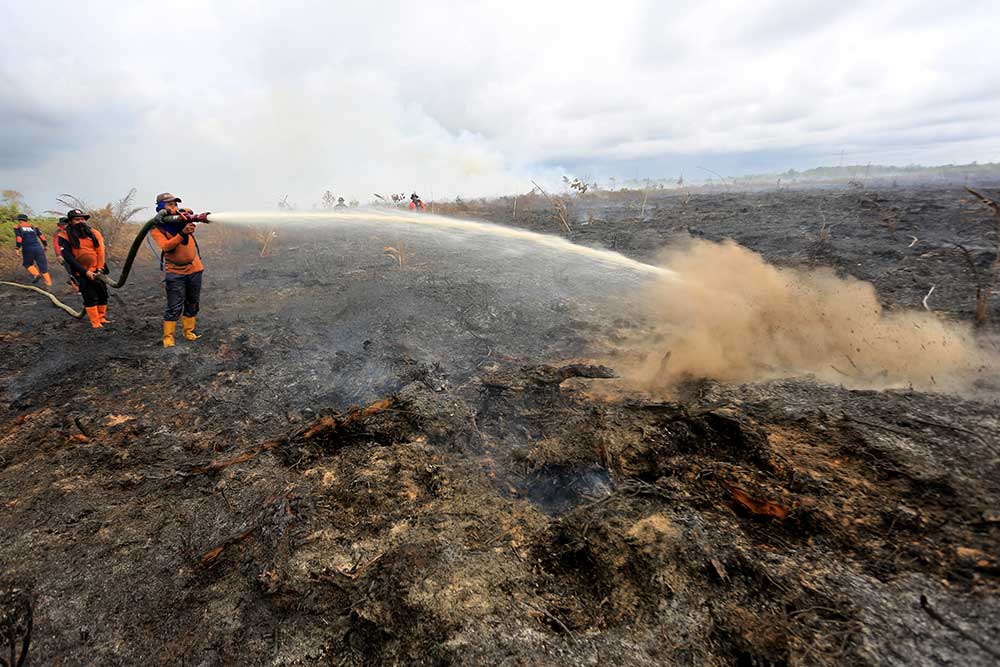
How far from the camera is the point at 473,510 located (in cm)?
353

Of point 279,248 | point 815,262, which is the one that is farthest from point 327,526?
point 279,248

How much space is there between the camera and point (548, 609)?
8.77 feet

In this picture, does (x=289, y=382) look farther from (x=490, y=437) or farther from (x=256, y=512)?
(x=490, y=437)

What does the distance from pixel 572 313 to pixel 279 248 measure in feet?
36.7

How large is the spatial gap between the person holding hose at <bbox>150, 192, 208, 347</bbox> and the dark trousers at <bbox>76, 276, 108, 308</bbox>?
65.3 inches

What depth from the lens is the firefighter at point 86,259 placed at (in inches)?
288

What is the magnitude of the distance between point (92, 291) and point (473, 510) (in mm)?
8302

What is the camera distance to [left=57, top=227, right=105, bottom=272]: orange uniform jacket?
7395 mm

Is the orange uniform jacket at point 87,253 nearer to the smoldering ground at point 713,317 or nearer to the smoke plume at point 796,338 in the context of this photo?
the smoldering ground at point 713,317

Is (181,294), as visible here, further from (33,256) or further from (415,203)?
(415,203)

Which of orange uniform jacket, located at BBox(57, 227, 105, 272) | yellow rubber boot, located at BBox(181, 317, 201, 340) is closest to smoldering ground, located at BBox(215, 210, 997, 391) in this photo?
orange uniform jacket, located at BBox(57, 227, 105, 272)

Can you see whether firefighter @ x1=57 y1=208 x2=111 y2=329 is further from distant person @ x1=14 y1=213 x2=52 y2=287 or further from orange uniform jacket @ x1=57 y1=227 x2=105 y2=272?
distant person @ x1=14 y1=213 x2=52 y2=287

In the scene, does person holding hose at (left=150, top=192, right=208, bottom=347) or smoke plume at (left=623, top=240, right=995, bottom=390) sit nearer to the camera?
smoke plume at (left=623, top=240, right=995, bottom=390)

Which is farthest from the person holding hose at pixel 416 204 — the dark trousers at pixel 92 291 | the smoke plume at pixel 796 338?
the smoke plume at pixel 796 338
